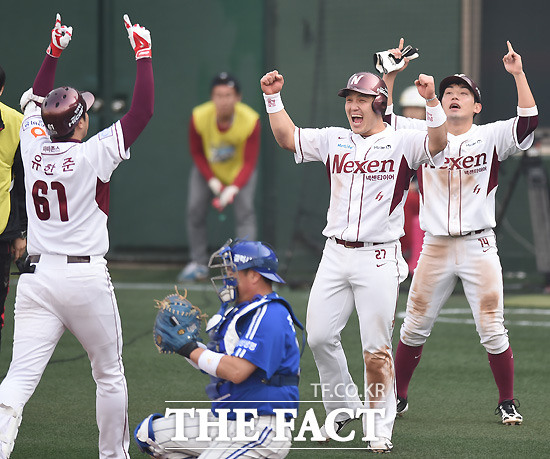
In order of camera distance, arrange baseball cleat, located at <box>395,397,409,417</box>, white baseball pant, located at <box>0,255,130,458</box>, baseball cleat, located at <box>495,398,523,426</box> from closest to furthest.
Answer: white baseball pant, located at <box>0,255,130,458</box> < baseball cleat, located at <box>495,398,523,426</box> < baseball cleat, located at <box>395,397,409,417</box>

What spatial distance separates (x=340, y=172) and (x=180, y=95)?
775 centimetres

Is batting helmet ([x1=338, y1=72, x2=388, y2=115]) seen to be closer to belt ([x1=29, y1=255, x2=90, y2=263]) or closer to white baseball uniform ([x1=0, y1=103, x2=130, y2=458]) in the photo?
white baseball uniform ([x1=0, y1=103, x2=130, y2=458])

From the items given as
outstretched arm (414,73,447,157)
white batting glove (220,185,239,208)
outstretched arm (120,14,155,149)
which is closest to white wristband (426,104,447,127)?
outstretched arm (414,73,447,157)

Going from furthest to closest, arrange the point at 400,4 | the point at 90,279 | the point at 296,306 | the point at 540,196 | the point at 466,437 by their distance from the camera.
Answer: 1. the point at 400,4
2. the point at 540,196
3. the point at 296,306
4. the point at 466,437
5. the point at 90,279

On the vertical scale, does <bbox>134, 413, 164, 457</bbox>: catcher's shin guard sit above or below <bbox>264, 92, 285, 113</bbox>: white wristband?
below

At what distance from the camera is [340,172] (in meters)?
6.32

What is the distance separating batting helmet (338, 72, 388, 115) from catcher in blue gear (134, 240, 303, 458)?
155 centimetres

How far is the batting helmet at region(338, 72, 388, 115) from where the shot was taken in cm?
621

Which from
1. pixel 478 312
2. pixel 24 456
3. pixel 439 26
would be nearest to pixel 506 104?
pixel 439 26

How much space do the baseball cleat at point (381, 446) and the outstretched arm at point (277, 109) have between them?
179cm

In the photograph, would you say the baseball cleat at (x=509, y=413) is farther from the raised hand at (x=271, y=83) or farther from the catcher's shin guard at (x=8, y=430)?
the catcher's shin guard at (x=8, y=430)

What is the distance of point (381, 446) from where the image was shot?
6.14 meters

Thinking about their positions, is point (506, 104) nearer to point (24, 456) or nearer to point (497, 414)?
point (497, 414)

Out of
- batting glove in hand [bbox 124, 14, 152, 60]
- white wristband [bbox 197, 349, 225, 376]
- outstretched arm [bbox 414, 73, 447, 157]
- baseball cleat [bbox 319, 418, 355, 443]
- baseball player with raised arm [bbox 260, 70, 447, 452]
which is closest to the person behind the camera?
white wristband [bbox 197, 349, 225, 376]
